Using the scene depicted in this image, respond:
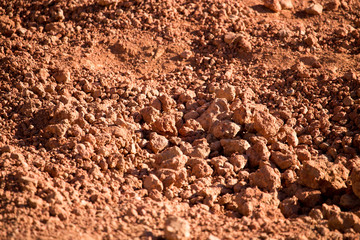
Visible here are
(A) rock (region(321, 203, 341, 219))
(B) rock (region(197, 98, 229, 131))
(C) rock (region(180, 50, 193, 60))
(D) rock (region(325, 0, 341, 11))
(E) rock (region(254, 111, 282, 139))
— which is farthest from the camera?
(D) rock (region(325, 0, 341, 11))

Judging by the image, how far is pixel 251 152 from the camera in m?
3.88

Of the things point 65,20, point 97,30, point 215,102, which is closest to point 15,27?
point 65,20

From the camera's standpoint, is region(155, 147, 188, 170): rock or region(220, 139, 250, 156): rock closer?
region(155, 147, 188, 170): rock

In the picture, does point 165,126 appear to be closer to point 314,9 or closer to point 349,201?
point 349,201

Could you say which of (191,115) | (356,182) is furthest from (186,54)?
(356,182)

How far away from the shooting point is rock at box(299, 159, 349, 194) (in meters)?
3.47

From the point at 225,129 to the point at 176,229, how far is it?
143cm

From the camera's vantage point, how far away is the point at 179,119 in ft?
13.9

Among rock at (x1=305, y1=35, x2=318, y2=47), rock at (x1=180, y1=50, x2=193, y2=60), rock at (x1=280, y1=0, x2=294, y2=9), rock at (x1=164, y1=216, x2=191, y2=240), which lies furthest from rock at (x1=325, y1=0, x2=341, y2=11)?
rock at (x1=164, y1=216, x2=191, y2=240)

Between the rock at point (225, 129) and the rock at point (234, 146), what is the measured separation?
0.08 meters

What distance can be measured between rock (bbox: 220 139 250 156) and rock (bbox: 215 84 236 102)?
0.65 m

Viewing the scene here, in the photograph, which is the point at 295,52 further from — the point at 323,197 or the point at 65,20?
the point at 65,20

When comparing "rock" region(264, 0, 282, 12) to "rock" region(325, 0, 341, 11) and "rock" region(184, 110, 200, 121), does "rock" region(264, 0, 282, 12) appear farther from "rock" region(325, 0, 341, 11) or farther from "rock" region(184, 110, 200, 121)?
"rock" region(184, 110, 200, 121)

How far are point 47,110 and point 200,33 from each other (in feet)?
7.31
